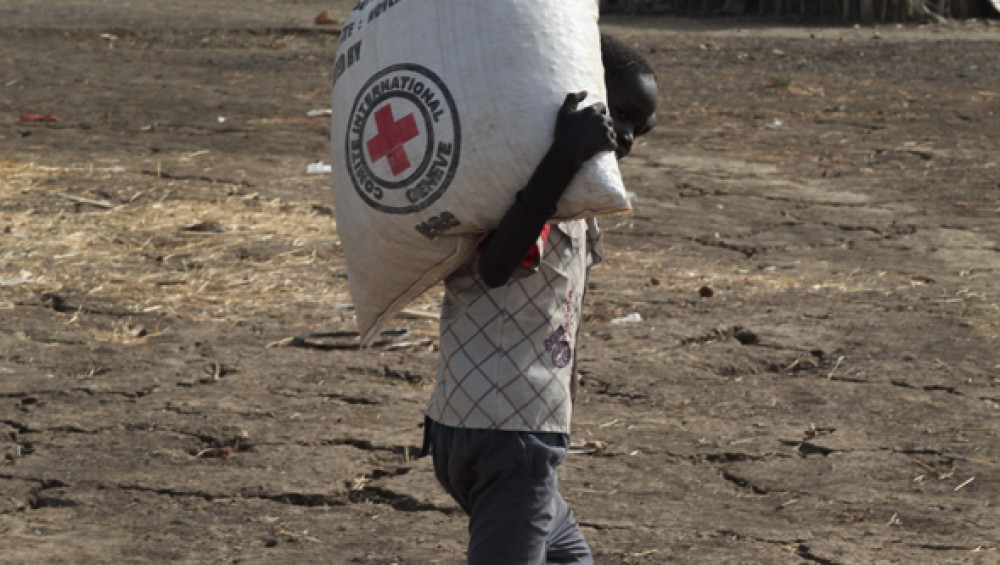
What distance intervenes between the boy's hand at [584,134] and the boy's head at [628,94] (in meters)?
0.22

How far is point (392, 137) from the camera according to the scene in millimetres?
2402

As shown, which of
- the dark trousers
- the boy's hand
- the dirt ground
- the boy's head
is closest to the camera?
the boy's hand

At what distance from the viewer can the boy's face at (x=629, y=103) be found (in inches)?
101

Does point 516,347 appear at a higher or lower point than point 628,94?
lower

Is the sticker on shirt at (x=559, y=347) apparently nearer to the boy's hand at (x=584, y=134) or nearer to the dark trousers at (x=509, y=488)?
the dark trousers at (x=509, y=488)

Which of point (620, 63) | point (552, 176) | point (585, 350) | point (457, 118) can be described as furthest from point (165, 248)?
point (552, 176)

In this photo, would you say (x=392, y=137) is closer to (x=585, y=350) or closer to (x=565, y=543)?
(x=565, y=543)

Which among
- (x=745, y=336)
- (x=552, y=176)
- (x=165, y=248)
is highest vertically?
(x=552, y=176)

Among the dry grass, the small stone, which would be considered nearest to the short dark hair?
the small stone

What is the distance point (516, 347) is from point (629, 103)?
0.45m

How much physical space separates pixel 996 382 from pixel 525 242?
298 cm

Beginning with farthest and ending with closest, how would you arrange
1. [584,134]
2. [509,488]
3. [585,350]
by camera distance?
1. [585,350]
2. [509,488]
3. [584,134]

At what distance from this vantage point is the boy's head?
2.57 m

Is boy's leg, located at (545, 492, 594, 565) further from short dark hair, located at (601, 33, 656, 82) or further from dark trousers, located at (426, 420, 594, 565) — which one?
short dark hair, located at (601, 33, 656, 82)
